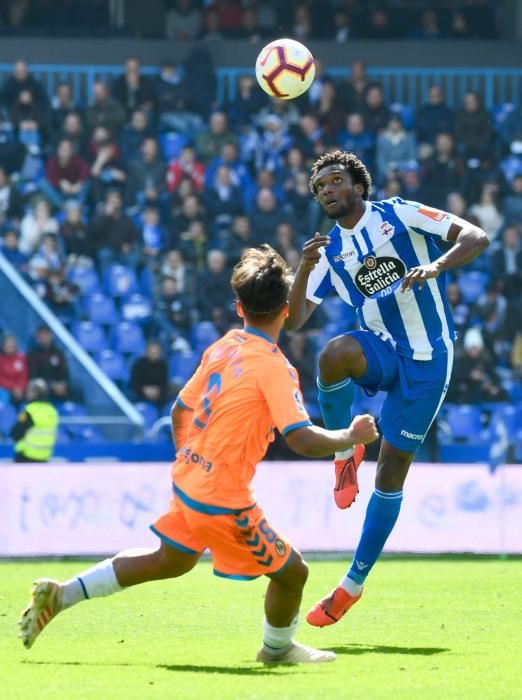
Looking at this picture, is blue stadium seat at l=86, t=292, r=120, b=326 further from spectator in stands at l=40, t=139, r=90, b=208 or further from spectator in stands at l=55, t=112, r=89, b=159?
spectator in stands at l=55, t=112, r=89, b=159

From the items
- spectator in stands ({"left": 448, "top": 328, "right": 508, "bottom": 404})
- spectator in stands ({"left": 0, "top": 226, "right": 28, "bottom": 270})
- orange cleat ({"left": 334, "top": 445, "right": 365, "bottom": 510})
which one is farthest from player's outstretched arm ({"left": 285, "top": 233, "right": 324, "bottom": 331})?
spectator in stands ({"left": 0, "top": 226, "right": 28, "bottom": 270})

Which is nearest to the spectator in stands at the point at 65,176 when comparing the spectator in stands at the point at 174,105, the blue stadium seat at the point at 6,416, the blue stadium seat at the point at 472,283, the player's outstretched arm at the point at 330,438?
the spectator in stands at the point at 174,105

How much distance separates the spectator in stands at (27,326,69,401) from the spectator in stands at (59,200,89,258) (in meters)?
1.71

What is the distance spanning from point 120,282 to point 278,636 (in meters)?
11.4

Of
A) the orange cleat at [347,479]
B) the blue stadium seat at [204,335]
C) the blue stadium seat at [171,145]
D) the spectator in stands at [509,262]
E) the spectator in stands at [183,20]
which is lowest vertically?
the blue stadium seat at [204,335]

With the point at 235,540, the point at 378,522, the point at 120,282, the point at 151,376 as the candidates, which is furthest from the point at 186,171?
the point at 235,540

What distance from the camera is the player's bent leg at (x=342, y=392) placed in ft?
23.4

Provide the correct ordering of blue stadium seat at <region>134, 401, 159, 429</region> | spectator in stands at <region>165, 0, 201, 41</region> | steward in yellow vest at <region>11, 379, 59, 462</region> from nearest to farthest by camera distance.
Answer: steward in yellow vest at <region>11, 379, 59, 462</region>, blue stadium seat at <region>134, 401, 159, 429</region>, spectator in stands at <region>165, 0, 201, 41</region>

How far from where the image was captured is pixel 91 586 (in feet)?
19.1

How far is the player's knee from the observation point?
7129 mm

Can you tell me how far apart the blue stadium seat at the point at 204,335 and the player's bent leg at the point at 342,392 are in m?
8.78

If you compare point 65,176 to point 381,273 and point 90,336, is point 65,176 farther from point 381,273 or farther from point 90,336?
point 381,273

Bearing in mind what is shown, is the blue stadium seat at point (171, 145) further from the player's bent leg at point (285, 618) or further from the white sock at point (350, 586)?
the player's bent leg at point (285, 618)

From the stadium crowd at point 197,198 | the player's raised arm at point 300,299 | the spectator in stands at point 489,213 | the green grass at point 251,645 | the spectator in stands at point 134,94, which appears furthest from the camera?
the spectator in stands at point 134,94
